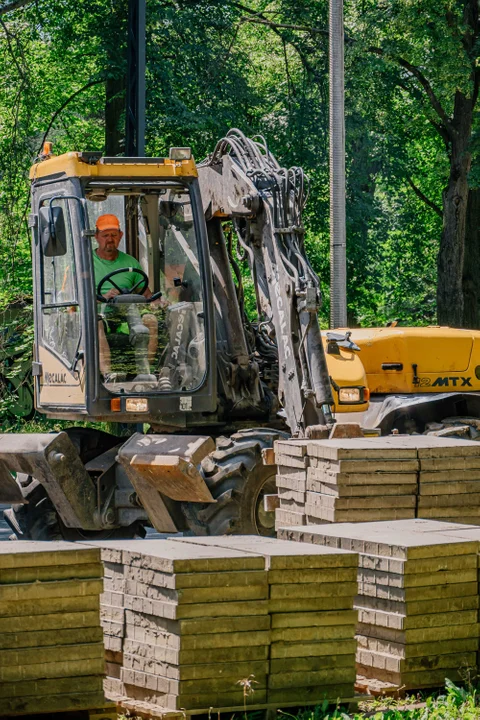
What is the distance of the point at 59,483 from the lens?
11727 millimetres

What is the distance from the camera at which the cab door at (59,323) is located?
11.8m

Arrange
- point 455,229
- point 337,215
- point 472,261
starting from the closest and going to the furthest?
point 337,215 → point 455,229 → point 472,261

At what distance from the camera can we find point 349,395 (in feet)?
46.4

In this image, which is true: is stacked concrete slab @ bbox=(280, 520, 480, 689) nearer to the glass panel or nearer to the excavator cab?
the excavator cab

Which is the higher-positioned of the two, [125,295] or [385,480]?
[125,295]

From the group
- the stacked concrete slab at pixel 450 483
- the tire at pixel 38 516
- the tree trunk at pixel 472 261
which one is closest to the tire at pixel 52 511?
the tire at pixel 38 516

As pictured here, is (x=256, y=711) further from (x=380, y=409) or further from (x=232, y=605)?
(x=380, y=409)

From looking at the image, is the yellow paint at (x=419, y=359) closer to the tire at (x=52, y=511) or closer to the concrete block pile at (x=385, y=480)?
the tire at (x=52, y=511)

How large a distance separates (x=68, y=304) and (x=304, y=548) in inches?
191

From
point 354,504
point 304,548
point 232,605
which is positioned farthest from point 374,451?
point 232,605

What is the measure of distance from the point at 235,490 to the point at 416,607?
3625 millimetres

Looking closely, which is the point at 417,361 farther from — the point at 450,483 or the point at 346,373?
the point at 450,483

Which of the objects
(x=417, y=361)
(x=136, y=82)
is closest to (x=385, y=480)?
(x=417, y=361)

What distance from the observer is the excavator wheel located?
11305 millimetres
